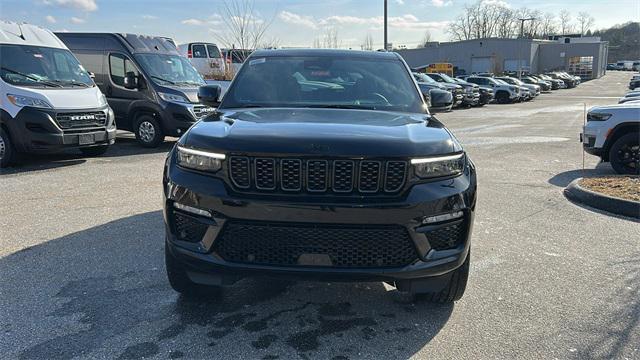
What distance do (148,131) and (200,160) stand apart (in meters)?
8.93

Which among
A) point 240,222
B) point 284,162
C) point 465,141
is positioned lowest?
point 465,141

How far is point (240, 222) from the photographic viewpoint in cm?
283

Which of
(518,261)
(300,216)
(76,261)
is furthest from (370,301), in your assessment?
(76,261)

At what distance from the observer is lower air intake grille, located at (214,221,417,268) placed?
281 cm

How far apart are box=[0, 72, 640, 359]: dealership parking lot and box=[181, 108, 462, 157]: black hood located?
1.15 m

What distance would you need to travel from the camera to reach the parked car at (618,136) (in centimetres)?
820

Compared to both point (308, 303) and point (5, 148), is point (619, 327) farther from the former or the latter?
point (5, 148)

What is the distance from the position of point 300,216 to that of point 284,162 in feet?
1.05

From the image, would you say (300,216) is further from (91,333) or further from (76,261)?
(76,261)

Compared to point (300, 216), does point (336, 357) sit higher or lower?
lower

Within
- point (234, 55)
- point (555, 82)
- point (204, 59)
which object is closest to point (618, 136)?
point (204, 59)

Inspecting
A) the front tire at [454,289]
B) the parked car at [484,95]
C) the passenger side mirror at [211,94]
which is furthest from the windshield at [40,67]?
the parked car at [484,95]

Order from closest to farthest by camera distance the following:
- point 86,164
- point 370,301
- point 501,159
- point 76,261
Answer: point 370,301 < point 76,261 < point 86,164 < point 501,159

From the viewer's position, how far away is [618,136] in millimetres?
8398
